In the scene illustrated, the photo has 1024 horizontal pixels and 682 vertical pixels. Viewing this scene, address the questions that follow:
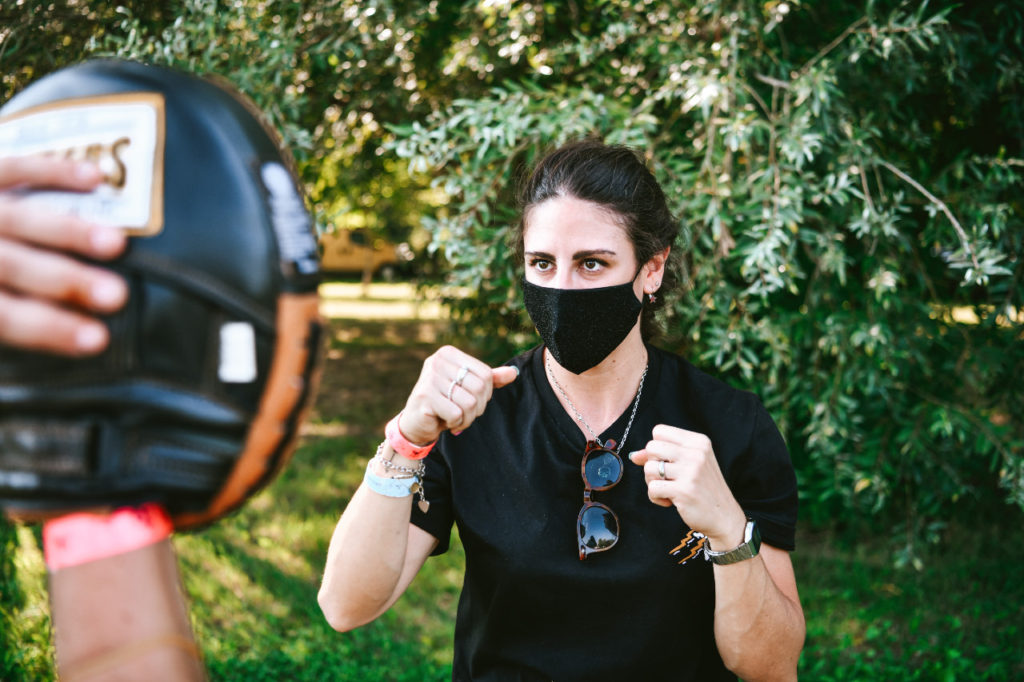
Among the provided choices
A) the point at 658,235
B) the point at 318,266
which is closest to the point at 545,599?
the point at 658,235

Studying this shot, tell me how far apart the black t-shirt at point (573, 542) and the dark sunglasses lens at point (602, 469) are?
0.11 feet

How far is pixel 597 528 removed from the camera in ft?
6.51

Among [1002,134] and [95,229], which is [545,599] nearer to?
[95,229]

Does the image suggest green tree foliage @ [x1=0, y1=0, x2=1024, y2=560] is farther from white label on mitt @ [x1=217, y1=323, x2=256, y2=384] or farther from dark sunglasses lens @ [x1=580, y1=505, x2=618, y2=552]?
white label on mitt @ [x1=217, y1=323, x2=256, y2=384]

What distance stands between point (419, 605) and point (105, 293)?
415cm

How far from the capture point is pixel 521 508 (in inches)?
80.4

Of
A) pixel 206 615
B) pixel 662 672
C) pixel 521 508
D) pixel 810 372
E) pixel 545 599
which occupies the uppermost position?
pixel 810 372

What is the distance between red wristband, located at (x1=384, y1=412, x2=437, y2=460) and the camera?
66.3 inches

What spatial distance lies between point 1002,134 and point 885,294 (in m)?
1.41

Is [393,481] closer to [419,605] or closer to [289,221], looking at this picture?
[289,221]

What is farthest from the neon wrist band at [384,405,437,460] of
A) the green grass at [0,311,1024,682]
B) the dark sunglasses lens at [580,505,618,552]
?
the green grass at [0,311,1024,682]

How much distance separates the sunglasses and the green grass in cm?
232

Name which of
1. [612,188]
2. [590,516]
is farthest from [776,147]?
[590,516]

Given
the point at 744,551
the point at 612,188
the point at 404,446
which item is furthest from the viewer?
the point at 612,188
